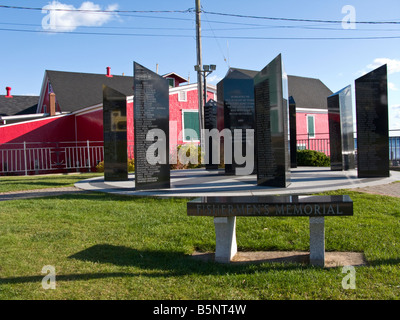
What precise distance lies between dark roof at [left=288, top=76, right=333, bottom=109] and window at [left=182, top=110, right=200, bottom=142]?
42.0ft

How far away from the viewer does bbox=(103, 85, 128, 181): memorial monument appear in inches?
471

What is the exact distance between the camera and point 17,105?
109 feet

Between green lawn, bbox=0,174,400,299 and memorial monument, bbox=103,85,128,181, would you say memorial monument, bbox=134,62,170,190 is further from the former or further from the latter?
memorial monument, bbox=103,85,128,181

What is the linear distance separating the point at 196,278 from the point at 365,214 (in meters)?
3.69

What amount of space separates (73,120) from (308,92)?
23.1m

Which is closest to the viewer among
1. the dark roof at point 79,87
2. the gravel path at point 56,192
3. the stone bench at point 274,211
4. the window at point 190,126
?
the stone bench at point 274,211

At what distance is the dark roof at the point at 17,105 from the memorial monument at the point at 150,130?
25.8 meters

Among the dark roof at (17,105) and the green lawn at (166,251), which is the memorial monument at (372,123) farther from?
the dark roof at (17,105)

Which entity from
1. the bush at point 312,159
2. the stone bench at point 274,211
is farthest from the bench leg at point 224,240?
the bush at point 312,159

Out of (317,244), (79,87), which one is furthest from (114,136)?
(79,87)

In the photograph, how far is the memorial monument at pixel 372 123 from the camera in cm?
1052
